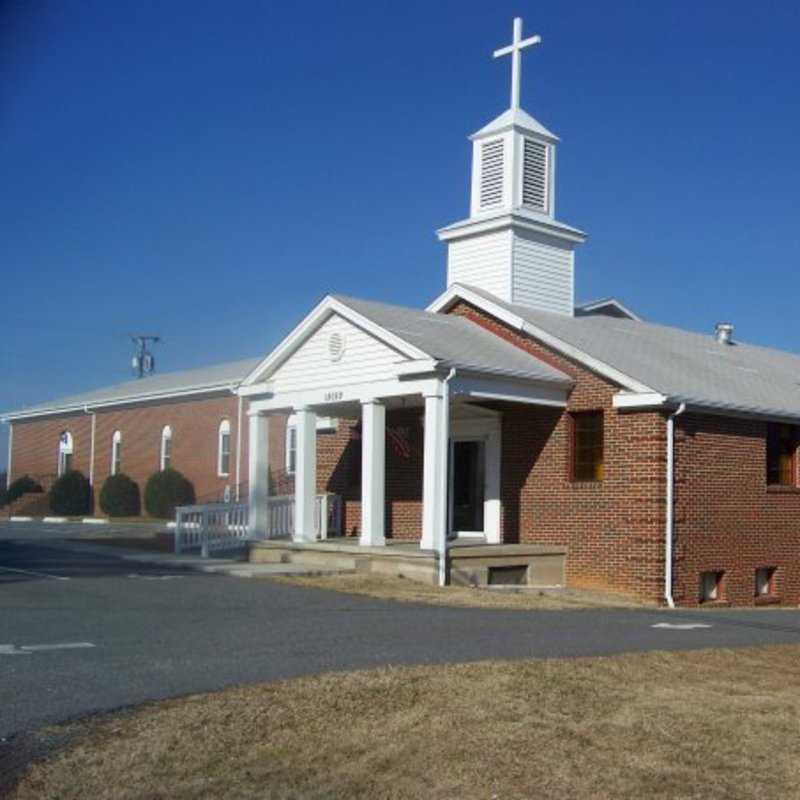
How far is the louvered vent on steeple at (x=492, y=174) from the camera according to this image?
2325 cm

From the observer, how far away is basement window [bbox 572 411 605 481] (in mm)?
19625

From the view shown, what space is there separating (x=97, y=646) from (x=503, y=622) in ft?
16.0

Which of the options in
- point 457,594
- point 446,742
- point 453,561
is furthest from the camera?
point 453,561

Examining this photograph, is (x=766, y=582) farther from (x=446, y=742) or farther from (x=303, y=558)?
(x=446, y=742)

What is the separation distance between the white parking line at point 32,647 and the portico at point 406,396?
8173 millimetres

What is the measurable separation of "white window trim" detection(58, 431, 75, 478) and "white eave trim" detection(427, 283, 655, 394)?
91.8 ft

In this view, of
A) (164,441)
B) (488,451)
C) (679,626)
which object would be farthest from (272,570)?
(164,441)

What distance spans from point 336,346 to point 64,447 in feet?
98.7

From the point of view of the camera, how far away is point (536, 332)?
2083 cm

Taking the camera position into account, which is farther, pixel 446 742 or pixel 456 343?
pixel 456 343

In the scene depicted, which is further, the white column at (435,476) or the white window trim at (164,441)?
the white window trim at (164,441)

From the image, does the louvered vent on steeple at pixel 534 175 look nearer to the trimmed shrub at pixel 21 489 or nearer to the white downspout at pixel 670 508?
the white downspout at pixel 670 508

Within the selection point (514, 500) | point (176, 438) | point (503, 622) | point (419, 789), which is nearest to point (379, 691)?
point (419, 789)

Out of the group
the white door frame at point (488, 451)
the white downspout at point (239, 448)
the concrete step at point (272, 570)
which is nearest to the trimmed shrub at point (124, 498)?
the white downspout at point (239, 448)
